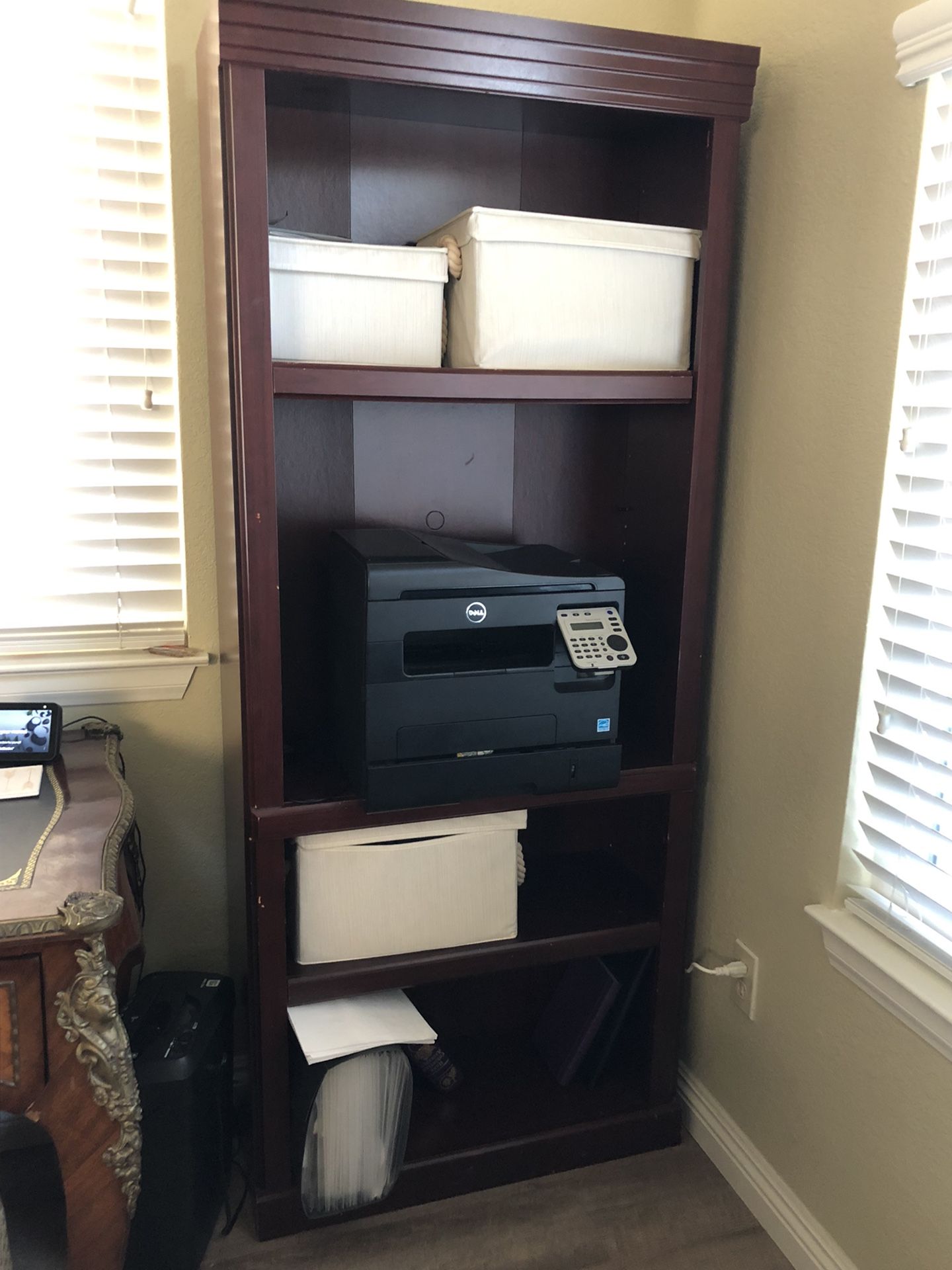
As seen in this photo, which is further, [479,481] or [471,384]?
[479,481]

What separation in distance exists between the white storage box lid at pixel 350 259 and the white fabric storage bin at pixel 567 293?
0.21ft

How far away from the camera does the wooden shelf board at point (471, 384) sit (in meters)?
1.42

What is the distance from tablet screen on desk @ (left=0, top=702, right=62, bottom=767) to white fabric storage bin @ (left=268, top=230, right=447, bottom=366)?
2.24ft

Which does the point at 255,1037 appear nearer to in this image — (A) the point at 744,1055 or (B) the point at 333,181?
(A) the point at 744,1055

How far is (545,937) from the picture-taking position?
68.8 inches

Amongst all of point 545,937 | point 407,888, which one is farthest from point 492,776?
point 545,937

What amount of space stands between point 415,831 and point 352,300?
823 mm

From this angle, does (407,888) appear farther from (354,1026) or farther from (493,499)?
(493,499)

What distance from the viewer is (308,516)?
178 centimetres

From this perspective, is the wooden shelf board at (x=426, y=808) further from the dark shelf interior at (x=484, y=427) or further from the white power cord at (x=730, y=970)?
the white power cord at (x=730, y=970)

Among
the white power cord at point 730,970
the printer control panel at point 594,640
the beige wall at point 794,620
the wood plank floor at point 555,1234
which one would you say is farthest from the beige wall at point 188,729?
the white power cord at point 730,970

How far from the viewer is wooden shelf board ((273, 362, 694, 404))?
4.66 feet

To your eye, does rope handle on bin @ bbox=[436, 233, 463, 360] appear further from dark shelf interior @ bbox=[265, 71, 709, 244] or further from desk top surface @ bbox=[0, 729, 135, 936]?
desk top surface @ bbox=[0, 729, 135, 936]

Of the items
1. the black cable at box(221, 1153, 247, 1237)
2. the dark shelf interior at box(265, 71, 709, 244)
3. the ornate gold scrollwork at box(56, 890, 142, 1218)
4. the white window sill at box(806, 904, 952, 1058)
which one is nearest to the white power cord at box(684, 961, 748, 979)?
the white window sill at box(806, 904, 952, 1058)
